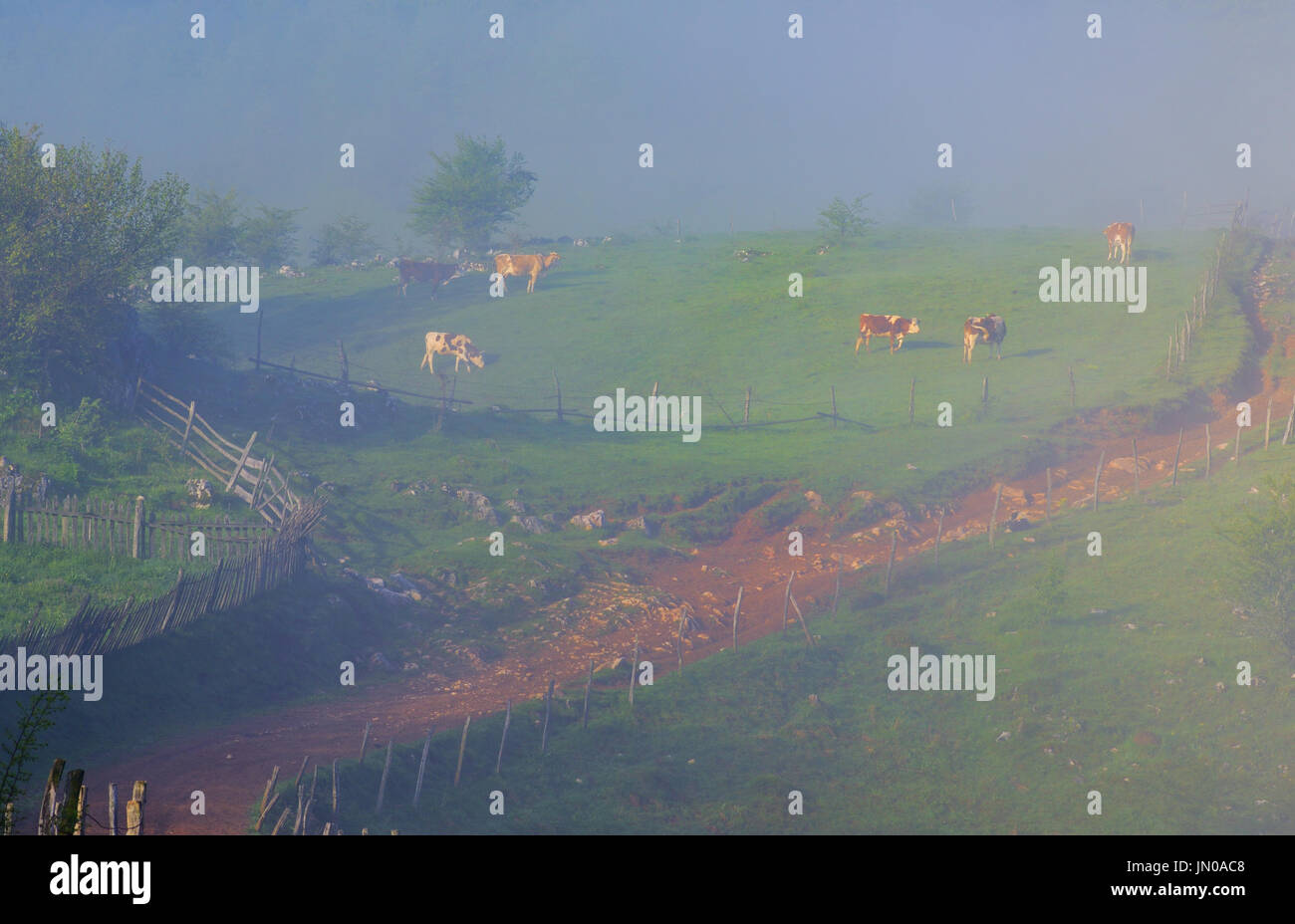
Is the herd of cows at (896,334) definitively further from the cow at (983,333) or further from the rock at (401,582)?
the rock at (401,582)

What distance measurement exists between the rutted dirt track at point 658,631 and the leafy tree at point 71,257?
56.1ft

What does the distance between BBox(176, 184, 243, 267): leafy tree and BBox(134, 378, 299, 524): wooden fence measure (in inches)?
1299

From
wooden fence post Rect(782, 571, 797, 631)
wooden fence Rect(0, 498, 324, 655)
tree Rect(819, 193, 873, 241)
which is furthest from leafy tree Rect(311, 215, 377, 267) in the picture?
wooden fence post Rect(782, 571, 797, 631)

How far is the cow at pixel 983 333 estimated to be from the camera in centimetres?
4659

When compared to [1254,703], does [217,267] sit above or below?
above

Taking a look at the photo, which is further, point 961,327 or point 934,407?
point 961,327

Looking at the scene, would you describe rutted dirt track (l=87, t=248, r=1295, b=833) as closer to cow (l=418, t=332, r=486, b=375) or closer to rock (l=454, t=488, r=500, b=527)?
rock (l=454, t=488, r=500, b=527)

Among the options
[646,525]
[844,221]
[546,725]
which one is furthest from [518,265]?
[546,725]

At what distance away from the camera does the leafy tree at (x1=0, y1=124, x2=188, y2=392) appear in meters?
32.9

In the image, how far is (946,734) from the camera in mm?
22688

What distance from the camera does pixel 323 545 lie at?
30141 millimetres

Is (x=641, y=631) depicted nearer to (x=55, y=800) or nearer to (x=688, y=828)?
(x=688, y=828)

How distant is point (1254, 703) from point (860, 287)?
3657cm
